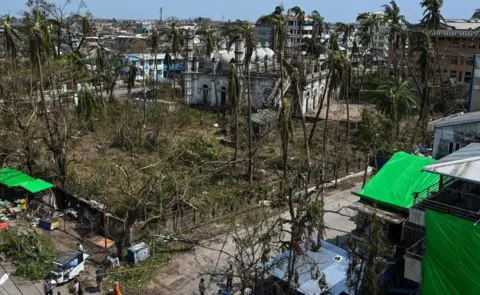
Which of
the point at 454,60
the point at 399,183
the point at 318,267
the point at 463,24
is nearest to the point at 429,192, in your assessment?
the point at 399,183

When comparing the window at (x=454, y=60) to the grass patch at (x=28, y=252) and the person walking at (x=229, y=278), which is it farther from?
the grass patch at (x=28, y=252)

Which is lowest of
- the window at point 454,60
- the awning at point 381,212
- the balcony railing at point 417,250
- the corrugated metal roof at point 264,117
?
the balcony railing at point 417,250

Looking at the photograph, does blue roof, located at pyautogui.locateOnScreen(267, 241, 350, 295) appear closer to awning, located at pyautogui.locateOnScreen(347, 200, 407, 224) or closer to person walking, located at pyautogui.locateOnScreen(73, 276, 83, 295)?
awning, located at pyautogui.locateOnScreen(347, 200, 407, 224)

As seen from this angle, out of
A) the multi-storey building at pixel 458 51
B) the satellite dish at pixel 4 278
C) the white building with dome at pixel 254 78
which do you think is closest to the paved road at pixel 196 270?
the satellite dish at pixel 4 278

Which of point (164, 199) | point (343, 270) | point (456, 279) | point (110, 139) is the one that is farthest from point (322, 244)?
point (110, 139)

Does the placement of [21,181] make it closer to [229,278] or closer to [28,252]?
[28,252]

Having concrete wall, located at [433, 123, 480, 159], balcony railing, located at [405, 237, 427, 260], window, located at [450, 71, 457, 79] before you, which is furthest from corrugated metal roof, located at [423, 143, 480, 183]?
window, located at [450, 71, 457, 79]
